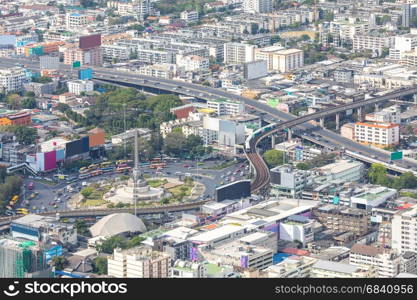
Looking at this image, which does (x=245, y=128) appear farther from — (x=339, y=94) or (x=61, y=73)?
(x=61, y=73)

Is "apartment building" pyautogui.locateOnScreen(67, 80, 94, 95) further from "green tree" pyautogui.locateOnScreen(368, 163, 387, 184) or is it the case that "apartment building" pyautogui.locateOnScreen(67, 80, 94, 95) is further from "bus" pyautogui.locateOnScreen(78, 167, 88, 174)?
"green tree" pyautogui.locateOnScreen(368, 163, 387, 184)

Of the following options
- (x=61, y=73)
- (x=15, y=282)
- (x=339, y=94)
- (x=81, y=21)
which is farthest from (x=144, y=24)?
(x=15, y=282)

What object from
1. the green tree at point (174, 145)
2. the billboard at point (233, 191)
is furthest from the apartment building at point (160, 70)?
the billboard at point (233, 191)

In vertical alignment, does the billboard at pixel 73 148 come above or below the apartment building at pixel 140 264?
below

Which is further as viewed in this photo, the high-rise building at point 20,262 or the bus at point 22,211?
the bus at point 22,211

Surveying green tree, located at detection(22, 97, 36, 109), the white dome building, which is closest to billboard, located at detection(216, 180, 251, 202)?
the white dome building

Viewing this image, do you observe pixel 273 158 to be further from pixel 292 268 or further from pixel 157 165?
pixel 292 268

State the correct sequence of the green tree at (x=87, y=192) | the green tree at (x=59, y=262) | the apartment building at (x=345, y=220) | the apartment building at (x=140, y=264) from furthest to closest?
the green tree at (x=87, y=192) → the apartment building at (x=345, y=220) → the green tree at (x=59, y=262) → the apartment building at (x=140, y=264)

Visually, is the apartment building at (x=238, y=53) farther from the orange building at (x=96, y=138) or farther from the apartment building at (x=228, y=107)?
the orange building at (x=96, y=138)
